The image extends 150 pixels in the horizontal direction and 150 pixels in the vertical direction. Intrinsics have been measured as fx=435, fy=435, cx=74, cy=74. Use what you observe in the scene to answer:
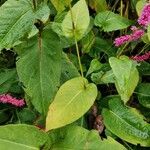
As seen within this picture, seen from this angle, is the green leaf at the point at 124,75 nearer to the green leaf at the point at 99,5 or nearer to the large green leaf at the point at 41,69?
the large green leaf at the point at 41,69

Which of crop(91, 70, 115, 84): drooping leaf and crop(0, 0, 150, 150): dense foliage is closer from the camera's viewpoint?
crop(0, 0, 150, 150): dense foliage

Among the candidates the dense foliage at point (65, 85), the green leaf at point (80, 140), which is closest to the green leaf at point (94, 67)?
the dense foliage at point (65, 85)

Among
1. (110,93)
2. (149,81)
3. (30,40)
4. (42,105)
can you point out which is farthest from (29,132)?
(149,81)

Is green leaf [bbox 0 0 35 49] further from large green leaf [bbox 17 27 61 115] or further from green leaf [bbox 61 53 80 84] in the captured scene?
green leaf [bbox 61 53 80 84]

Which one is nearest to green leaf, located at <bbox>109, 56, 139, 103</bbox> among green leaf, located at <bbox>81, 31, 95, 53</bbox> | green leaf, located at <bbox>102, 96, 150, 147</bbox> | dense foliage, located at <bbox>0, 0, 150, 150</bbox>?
dense foliage, located at <bbox>0, 0, 150, 150</bbox>

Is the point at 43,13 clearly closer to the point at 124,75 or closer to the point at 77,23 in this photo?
the point at 77,23

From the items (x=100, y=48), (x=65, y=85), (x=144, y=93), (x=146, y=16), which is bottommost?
(x=144, y=93)

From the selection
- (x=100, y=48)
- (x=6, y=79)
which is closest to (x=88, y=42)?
(x=100, y=48)
